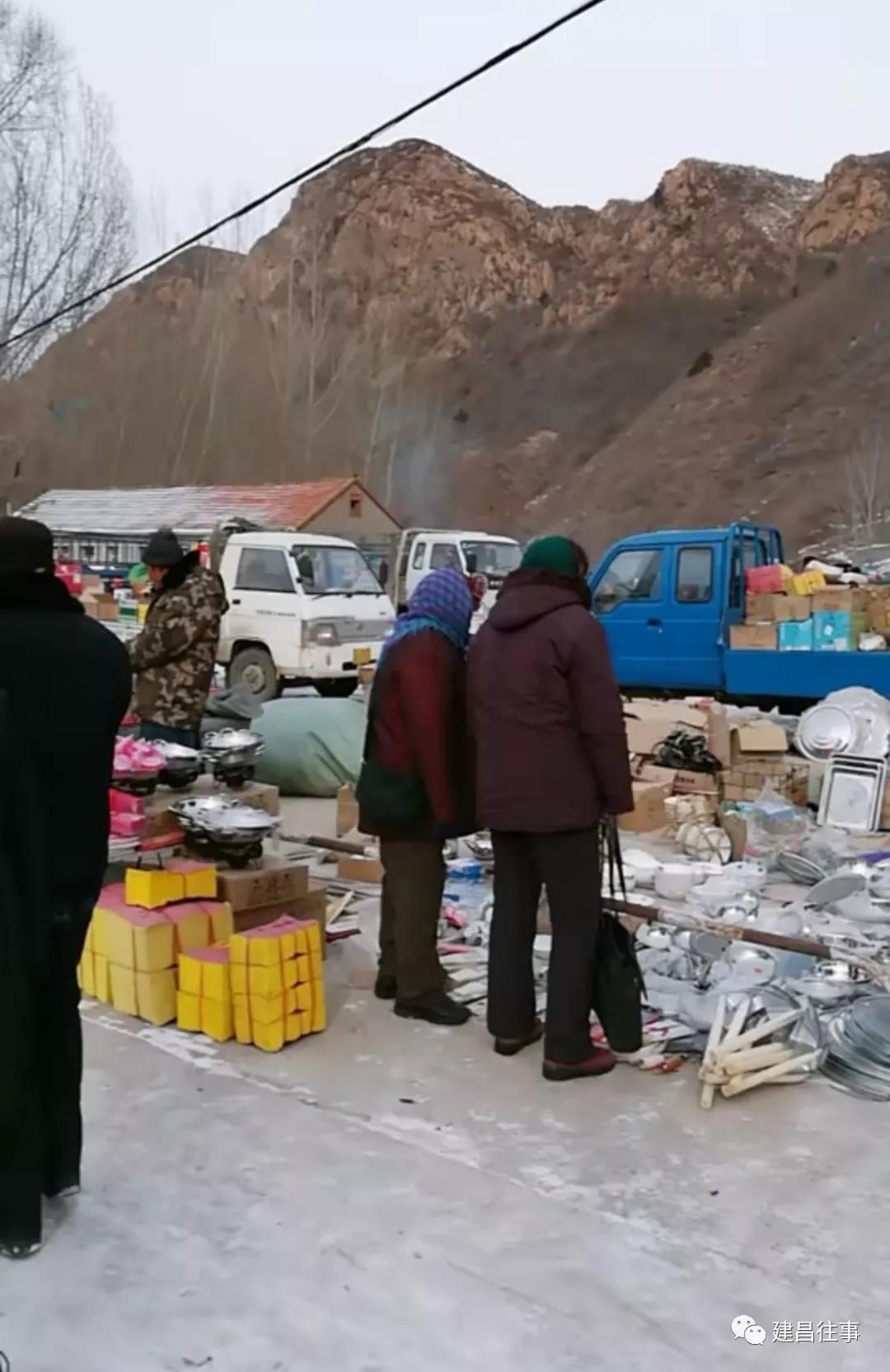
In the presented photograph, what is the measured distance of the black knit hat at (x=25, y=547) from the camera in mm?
3092

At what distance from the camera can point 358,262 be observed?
72.8m

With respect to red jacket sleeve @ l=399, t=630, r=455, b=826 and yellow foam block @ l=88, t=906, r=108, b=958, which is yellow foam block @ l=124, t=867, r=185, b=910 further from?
red jacket sleeve @ l=399, t=630, r=455, b=826

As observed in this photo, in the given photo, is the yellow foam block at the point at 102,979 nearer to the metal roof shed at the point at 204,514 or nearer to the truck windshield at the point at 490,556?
the truck windshield at the point at 490,556

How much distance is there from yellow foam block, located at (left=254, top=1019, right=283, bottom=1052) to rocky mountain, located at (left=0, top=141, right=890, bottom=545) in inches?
1184

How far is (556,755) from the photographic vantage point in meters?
4.05

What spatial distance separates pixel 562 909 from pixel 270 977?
1.06 metres

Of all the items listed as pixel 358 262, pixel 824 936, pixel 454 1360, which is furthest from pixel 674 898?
pixel 358 262

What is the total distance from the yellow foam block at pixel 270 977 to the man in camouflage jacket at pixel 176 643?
2553mm

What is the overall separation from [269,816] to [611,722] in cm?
173

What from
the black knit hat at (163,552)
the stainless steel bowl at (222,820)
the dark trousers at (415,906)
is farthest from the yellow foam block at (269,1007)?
the black knit hat at (163,552)

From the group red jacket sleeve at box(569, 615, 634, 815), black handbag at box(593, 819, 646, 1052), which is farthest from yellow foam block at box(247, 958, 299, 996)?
red jacket sleeve at box(569, 615, 634, 815)

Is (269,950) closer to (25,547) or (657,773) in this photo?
(25,547)

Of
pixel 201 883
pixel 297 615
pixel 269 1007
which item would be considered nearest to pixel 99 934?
pixel 201 883

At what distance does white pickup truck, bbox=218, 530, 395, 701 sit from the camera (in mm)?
13820
